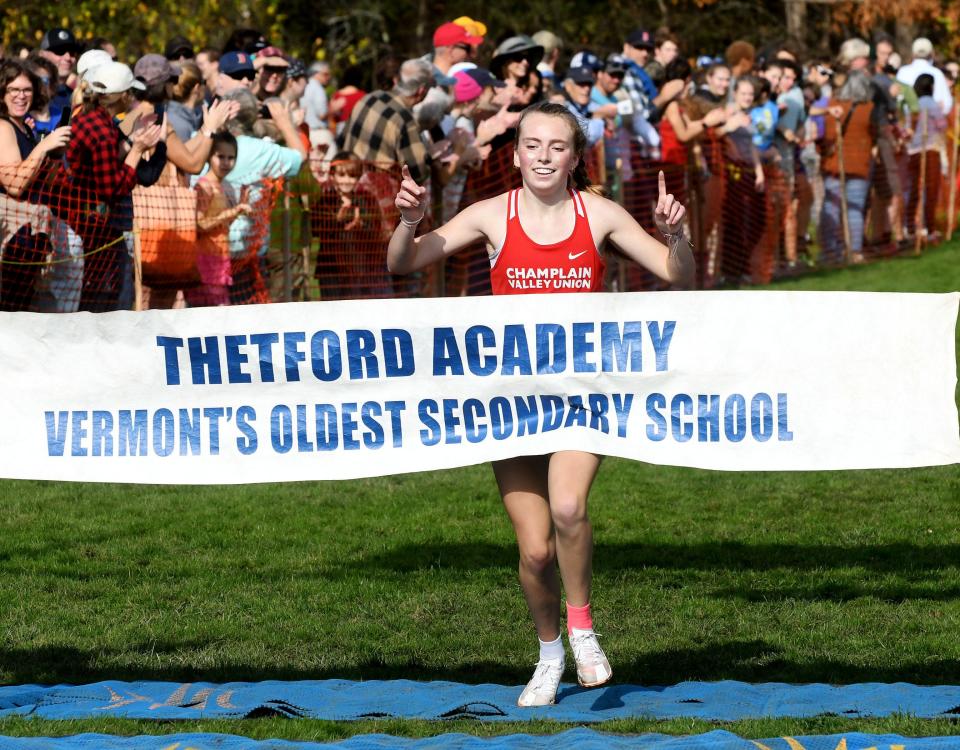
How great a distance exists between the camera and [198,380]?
6.11 m

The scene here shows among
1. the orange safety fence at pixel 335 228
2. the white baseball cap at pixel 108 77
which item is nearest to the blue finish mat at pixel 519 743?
the orange safety fence at pixel 335 228

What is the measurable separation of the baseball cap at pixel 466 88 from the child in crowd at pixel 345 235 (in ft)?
5.59

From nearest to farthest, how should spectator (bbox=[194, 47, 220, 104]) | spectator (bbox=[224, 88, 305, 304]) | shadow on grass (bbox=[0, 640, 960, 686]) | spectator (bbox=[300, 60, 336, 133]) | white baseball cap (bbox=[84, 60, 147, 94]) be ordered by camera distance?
shadow on grass (bbox=[0, 640, 960, 686]), white baseball cap (bbox=[84, 60, 147, 94]), spectator (bbox=[224, 88, 305, 304]), spectator (bbox=[194, 47, 220, 104]), spectator (bbox=[300, 60, 336, 133])

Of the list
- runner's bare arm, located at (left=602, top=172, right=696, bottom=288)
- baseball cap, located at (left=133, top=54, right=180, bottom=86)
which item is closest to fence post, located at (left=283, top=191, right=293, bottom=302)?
baseball cap, located at (left=133, top=54, right=180, bottom=86)

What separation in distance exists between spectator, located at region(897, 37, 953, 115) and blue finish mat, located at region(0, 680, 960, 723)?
18155mm

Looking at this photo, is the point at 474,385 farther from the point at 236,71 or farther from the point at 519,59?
the point at 519,59

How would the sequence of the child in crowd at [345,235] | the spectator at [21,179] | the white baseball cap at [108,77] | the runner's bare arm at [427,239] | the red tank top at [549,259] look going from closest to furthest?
the runner's bare arm at [427,239]
the red tank top at [549,259]
the spectator at [21,179]
the white baseball cap at [108,77]
the child in crowd at [345,235]

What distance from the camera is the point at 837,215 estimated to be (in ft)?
70.2

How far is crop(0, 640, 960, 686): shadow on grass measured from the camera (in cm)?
675

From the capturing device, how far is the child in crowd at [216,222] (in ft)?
42.1

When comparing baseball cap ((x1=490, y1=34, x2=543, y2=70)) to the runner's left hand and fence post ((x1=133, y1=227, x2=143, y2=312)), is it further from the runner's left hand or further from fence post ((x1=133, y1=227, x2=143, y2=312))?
the runner's left hand

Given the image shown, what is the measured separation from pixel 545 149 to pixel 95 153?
6244 mm

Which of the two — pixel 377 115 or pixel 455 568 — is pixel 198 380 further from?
pixel 377 115

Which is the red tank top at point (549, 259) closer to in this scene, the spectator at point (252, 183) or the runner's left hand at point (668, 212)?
the runner's left hand at point (668, 212)
